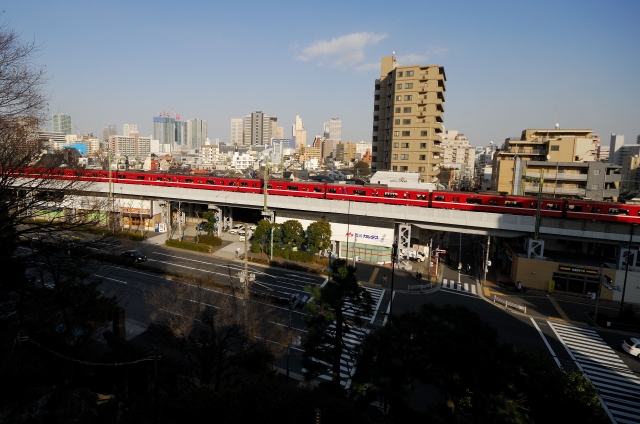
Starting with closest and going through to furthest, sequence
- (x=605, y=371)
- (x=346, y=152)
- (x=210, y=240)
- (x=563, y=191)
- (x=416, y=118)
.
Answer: (x=605, y=371), (x=210, y=240), (x=563, y=191), (x=416, y=118), (x=346, y=152)

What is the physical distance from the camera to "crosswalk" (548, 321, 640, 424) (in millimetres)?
12198

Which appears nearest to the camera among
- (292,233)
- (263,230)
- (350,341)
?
(350,341)

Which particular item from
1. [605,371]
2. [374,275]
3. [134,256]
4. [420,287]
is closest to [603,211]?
[605,371]

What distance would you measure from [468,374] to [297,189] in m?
22.0

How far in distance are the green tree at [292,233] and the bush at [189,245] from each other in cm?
609

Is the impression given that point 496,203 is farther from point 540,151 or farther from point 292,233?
point 540,151

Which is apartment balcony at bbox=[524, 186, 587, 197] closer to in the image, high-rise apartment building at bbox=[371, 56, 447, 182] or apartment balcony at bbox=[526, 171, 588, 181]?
apartment balcony at bbox=[526, 171, 588, 181]

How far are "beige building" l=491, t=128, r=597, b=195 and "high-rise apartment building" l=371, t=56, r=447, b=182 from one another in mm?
8424

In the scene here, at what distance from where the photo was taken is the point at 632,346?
15.8 metres

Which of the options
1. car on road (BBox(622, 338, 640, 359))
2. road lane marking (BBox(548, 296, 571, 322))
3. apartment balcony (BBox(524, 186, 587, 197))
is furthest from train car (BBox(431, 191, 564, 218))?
apartment balcony (BBox(524, 186, 587, 197))

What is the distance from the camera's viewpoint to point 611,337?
17672 mm

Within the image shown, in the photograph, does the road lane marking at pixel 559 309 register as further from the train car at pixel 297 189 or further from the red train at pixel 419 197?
the train car at pixel 297 189

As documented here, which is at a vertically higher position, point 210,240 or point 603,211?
point 603,211

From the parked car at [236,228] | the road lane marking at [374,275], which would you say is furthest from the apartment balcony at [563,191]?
the parked car at [236,228]
